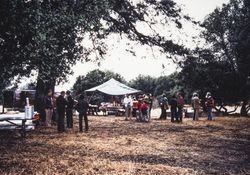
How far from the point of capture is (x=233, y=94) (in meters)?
36.1

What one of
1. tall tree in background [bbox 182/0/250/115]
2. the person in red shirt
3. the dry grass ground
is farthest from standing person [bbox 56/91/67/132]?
tall tree in background [bbox 182/0/250/115]

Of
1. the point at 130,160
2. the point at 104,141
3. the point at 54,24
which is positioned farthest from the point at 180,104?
the point at 130,160

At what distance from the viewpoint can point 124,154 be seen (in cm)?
1094

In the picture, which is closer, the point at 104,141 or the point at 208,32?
the point at 104,141

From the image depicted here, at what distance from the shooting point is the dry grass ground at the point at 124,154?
8.69 metres

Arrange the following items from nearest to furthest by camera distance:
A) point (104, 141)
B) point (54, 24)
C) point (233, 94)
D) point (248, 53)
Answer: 1. point (54, 24)
2. point (104, 141)
3. point (248, 53)
4. point (233, 94)

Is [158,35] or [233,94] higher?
[158,35]

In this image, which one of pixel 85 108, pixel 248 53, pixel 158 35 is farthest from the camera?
pixel 248 53

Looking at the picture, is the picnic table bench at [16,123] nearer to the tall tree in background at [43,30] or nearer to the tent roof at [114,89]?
the tall tree in background at [43,30]

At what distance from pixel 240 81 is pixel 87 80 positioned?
152 feet

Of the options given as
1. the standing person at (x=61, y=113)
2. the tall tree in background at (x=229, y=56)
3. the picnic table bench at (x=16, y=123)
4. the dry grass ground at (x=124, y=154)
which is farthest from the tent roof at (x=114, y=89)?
the dry grass ground at (x=124, y=154)

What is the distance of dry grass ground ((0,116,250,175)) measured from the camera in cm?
869

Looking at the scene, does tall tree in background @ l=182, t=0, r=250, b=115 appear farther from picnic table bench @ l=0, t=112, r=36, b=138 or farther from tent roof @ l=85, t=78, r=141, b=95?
picnic table bench @ l=0, t=112, r=36, b=138

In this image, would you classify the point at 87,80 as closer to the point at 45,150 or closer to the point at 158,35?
the point at 158,35
